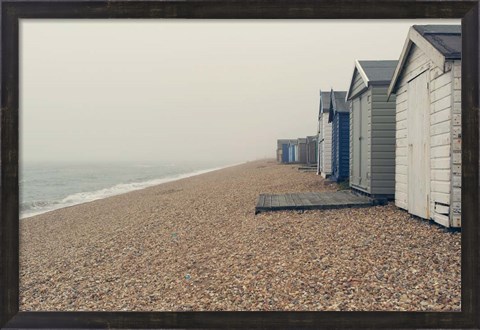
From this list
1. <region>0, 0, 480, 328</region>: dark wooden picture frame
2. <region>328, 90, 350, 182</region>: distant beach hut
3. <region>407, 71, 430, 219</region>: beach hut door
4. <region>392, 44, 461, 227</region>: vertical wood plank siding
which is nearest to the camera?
<region>0, 0, 480, 328</region>: dark wooden picture frame

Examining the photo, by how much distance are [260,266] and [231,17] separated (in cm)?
357

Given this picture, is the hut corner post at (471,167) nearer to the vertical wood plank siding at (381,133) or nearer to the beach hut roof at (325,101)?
the vertical wood plank siding at (381,133)

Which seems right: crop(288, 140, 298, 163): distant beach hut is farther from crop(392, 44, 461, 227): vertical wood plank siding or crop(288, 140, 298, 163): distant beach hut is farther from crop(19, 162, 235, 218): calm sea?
crop(392, 44, 461, 227): vertical wood plank siding

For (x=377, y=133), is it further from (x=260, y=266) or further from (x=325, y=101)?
(x=325, y=101)

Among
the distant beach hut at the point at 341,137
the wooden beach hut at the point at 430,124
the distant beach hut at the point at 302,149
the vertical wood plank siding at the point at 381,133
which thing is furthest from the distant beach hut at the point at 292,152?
the wooden beach hut at the point at 430,124

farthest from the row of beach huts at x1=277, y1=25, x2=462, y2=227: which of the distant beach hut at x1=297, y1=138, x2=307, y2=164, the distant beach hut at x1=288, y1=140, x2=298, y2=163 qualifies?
the distant beach hut at x1=288, y1=140, x2=298, y2=163

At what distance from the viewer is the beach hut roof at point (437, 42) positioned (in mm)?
5914

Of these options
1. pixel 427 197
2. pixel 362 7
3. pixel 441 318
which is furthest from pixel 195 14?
pixel 427 197

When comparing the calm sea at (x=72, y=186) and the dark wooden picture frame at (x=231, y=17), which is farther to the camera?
the calm sea at (x=72, y=186)

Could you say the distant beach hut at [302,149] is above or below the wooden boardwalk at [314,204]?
above

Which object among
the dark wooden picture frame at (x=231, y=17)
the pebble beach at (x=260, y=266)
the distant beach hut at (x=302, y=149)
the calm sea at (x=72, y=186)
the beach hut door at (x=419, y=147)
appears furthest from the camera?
the distant beach hut at (x=302, y=149)

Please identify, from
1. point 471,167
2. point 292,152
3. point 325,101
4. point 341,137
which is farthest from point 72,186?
point 471,167

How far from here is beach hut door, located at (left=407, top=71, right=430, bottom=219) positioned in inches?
263

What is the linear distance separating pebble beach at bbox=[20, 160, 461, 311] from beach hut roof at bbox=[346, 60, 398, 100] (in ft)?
12.8
